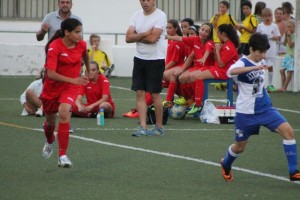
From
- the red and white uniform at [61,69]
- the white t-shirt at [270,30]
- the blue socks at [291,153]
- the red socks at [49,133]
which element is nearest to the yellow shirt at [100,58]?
the white t-shirt at [270,30]

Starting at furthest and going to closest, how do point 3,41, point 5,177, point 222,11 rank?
point 3,41 → point 222,11 → point 5,177

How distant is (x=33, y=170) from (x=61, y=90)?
3.50ft

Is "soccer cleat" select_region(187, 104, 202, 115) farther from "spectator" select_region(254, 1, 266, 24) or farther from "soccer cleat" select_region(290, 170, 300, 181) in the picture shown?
"spectator" select_region(254, 1, 266, 24)

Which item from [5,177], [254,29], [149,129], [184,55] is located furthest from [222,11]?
[5,177]

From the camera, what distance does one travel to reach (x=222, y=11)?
2597 cm

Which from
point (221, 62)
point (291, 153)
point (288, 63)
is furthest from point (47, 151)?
point (288, 63)

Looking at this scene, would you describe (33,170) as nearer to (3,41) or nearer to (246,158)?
(246,158)

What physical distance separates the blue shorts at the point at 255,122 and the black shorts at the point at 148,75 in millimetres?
4236

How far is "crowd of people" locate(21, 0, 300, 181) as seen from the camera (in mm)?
11570

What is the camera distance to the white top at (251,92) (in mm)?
11555

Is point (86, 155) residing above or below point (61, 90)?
below

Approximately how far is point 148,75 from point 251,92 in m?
4.35

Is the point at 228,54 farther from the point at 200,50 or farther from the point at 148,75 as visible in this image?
the point at 148,75

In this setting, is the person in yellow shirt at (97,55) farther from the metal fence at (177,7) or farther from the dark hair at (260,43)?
the dark hair at (260,43)
